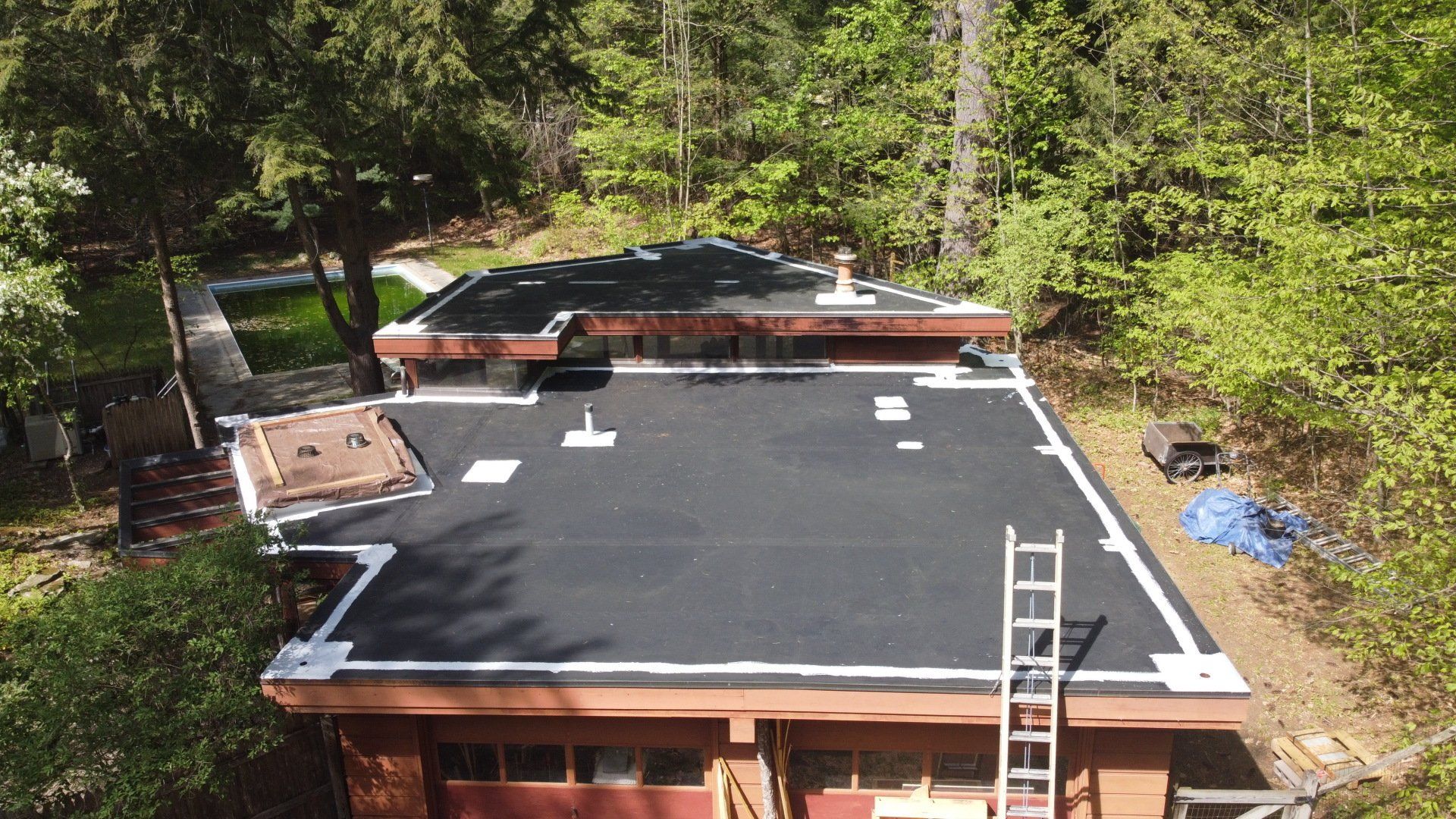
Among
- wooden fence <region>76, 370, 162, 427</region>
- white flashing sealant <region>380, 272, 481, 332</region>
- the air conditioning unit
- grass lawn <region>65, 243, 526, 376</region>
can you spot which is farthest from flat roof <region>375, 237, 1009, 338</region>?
the air conditioning unit

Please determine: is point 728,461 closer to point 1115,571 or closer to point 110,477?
point 1115,571

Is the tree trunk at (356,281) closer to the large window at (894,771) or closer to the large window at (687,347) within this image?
the large window at (687,347)

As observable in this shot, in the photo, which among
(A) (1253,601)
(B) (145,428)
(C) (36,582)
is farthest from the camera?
(B) (145,428)

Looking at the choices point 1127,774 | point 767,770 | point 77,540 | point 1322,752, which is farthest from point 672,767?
point 77,540

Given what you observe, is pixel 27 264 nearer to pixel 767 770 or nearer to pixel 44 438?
pixel 44 438

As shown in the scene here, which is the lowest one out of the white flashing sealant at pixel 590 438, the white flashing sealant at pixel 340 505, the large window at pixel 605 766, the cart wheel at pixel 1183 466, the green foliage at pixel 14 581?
the cart wheel at pixel 1183 466

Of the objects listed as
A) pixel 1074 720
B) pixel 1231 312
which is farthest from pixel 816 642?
pixel 1231 312

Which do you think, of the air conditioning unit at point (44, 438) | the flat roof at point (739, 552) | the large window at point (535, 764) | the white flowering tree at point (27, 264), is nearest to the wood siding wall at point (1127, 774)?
the flat roof at point (739, 552)
